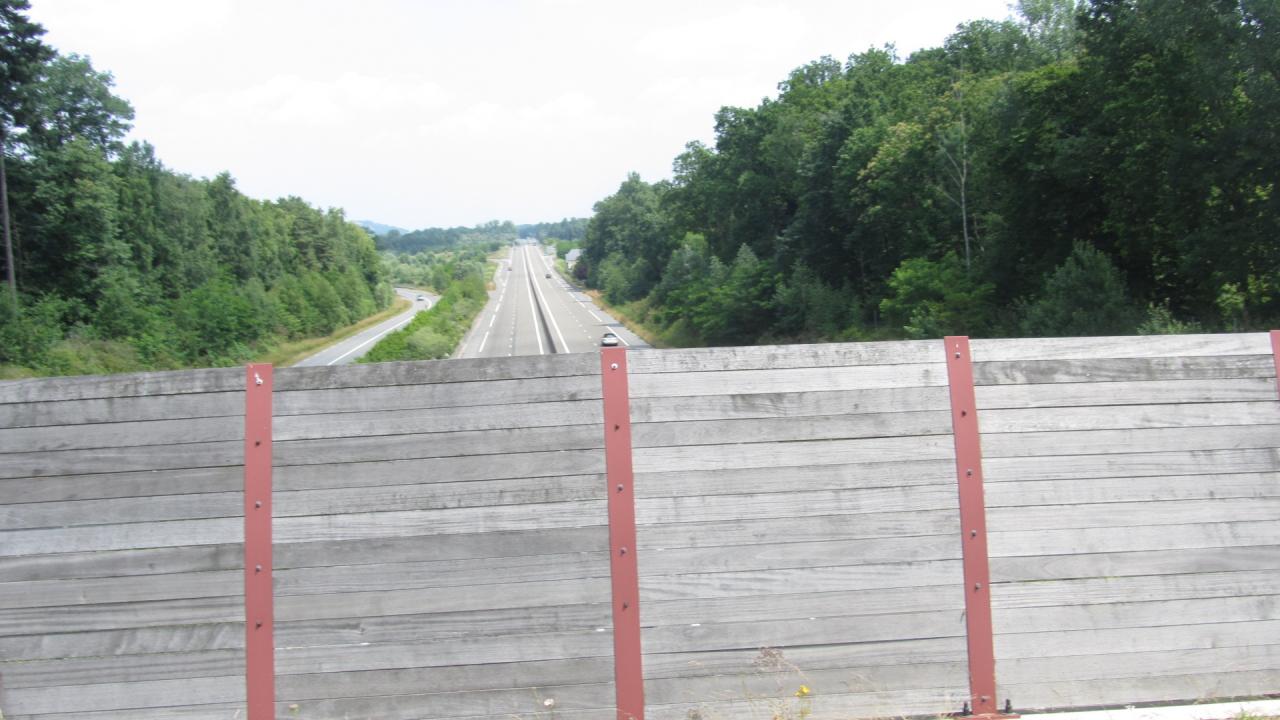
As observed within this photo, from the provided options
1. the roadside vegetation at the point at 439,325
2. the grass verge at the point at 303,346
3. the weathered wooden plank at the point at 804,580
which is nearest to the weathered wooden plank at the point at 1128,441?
the weathered wooden plank at the point at 804,580

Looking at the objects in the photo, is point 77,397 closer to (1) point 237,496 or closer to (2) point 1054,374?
(1) point 237,496

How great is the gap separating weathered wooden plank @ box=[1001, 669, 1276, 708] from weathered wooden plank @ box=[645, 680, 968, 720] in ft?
1.00

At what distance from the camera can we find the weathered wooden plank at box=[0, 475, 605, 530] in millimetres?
4129

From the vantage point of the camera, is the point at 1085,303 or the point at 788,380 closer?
the point at 788,380

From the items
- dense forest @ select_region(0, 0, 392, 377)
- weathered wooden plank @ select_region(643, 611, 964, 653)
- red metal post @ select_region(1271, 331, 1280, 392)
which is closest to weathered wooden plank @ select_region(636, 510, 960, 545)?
weathered wooden plank @ select_region(643, 611, 964, 653)

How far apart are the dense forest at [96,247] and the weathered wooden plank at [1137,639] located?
37.6m

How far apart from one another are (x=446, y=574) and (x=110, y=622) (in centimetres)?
147

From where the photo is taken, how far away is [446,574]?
414cm

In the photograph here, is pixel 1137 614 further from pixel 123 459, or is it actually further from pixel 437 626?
pixel 123 459

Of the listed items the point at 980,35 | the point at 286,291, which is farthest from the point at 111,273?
the point at 980,35

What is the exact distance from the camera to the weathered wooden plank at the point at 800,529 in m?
4.20

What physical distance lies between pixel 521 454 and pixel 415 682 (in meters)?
1.09

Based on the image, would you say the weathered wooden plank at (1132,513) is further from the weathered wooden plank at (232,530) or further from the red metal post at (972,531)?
the weathered wooden plank at (232,530)

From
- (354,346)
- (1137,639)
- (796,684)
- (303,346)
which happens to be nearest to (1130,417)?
(1137,639)
